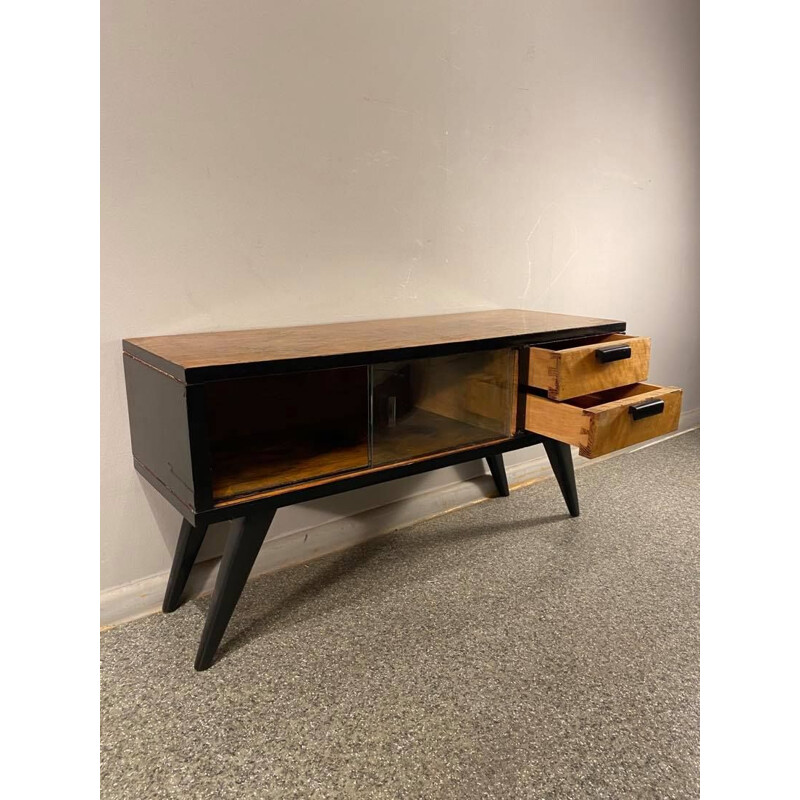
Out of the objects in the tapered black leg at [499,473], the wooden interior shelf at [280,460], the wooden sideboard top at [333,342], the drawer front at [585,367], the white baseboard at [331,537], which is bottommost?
the white baseboard at [331,537]

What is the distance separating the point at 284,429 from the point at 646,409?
2.19 feet

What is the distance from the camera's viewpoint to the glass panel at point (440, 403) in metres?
1.11

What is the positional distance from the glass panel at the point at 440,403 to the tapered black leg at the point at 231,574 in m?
0.22

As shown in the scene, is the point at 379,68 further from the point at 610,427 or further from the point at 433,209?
the point at 610,427

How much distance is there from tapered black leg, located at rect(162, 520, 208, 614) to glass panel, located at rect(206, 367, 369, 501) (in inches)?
5.6

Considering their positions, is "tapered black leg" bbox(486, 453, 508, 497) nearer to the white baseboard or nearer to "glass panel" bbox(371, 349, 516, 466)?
the white baseboard

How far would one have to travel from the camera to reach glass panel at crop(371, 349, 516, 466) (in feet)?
3.64

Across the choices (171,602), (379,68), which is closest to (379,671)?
(171,602)

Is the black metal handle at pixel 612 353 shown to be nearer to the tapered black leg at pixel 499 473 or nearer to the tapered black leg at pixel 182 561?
the tapered black leg at pixel 499 473

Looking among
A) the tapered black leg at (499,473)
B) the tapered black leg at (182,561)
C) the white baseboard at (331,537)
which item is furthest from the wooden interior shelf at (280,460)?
the tapered black leg at (499,473)

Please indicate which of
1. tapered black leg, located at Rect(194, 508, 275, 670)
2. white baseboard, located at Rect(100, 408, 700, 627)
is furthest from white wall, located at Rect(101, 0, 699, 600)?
tapered black leg, located at Rect(194, 508, 275, 670)

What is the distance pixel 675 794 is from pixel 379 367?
2.27ft

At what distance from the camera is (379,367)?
107cm

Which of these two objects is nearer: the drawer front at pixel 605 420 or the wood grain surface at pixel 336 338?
the wood grain surface at pixel 336 338
